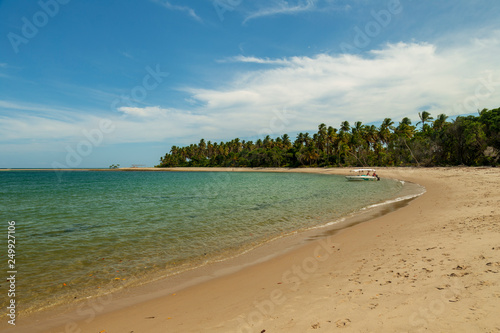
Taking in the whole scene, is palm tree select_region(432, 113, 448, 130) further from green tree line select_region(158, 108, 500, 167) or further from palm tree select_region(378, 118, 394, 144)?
palm tree select_region(378, 118, 394, 144)

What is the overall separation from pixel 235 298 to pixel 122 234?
9.42m

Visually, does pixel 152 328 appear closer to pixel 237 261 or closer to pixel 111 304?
pixel 111 304

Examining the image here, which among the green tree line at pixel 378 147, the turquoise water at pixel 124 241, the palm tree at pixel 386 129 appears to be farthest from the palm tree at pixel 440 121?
the turquoise water at pixel 124 241

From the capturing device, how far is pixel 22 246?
11094mm

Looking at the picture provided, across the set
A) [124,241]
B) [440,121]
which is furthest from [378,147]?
[124,241]

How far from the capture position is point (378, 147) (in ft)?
321

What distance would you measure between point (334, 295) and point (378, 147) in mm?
104659

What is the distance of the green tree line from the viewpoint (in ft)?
179

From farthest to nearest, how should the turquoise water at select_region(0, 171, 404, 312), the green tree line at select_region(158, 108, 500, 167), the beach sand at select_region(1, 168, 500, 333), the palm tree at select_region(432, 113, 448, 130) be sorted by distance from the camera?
1. the palm tree at select_region(432, 113, 448, 130)
2. the green tree line at select_region(158, 108, 500, 167)
3. the turquoise water at select_region(0, 171, 404, 312)
4. the beach sand at select_region(1, 168, 500, 333)

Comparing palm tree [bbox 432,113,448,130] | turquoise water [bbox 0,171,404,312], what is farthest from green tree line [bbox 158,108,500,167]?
turquoise water [bbox 0,171,404,312]

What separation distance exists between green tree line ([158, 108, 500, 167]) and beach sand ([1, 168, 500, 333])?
6198 centimetres

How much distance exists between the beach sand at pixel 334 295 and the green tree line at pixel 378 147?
62.0 meters

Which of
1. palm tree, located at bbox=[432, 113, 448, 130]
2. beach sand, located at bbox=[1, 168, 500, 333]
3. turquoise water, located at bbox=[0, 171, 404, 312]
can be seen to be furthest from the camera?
palm tree, located at bbox=[432, 113, 448, 130]

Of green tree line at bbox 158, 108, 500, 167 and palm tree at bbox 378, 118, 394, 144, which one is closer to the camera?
green tree line at bbox 158, 108, 500, 167
